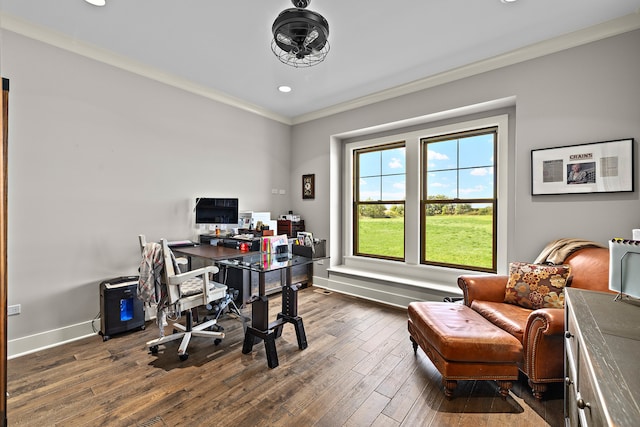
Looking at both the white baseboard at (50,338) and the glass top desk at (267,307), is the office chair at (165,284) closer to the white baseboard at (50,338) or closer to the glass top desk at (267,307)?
the glass top desk at (267,307)

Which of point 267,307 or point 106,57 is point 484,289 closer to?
point 267,307

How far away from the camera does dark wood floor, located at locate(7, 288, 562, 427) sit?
5.79ft

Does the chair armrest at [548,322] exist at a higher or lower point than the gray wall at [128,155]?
lower

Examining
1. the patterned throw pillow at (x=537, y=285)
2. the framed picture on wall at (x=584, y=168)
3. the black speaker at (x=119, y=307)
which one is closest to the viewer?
the patterned throw pillow at (x=537, y=285)

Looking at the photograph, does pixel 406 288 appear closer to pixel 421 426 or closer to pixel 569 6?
pixel 421 426

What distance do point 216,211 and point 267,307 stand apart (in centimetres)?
184

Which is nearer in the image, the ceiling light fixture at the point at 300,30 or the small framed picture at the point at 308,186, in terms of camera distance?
the ceiling light fixture at the point at 300,30

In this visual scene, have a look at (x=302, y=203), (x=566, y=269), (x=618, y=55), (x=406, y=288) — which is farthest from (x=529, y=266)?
(x=302, y=203)

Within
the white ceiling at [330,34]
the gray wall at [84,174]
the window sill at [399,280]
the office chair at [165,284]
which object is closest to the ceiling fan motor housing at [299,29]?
the white ceiling at [330,34]

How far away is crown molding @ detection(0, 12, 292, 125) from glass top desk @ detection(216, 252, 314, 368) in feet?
7.93

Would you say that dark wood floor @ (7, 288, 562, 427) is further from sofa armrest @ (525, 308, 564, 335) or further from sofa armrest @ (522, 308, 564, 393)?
sofa armrest @ (525, 308, 564, 335)

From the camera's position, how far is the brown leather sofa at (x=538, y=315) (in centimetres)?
187

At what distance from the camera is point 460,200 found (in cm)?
373

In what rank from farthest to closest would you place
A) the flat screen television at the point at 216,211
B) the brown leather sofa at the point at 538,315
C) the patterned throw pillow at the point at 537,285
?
the flat screen television at the point at 216,211 → the patterned throw pillow at the point at 537,285 → the brown leather sofa at the point at 538,315
